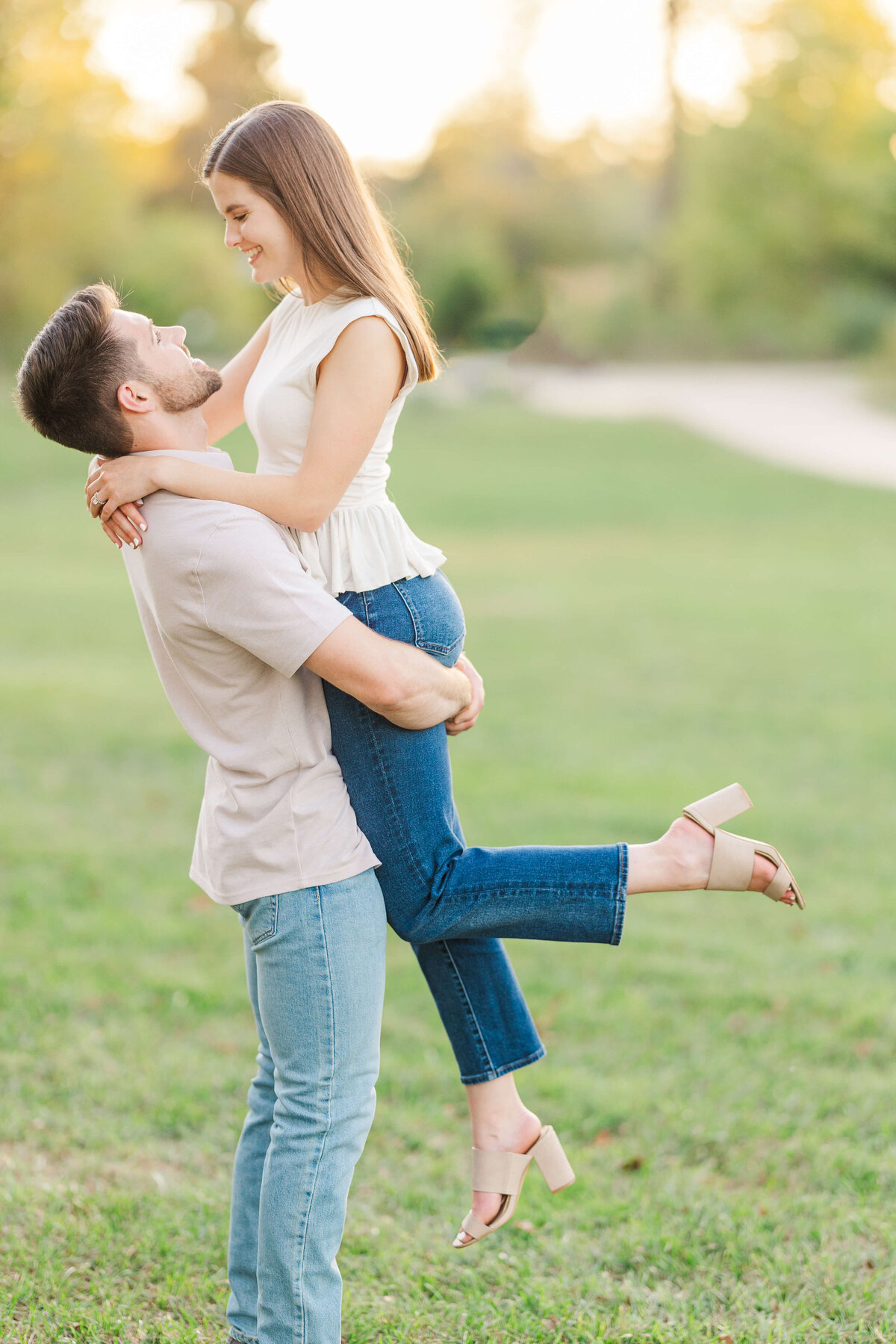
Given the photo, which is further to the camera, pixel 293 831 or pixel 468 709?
pixel 468 709

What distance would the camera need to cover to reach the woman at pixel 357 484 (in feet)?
7.07

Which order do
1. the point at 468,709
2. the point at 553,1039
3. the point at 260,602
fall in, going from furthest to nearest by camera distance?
the point at 553,1039
the point at 468,709
the point at 260,602

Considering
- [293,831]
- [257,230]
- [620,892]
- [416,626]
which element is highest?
[257,230]

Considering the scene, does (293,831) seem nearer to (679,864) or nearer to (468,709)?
(468,709)

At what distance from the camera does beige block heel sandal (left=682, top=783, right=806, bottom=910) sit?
2.22 meters

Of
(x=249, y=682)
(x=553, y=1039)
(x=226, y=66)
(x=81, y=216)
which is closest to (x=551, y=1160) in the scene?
(x=249, y=682)

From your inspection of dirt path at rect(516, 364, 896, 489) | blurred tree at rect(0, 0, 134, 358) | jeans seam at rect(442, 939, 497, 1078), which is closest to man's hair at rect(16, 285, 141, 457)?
jeans seam at rect(442, 939, 497, 1078)

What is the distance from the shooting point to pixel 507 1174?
247 cm

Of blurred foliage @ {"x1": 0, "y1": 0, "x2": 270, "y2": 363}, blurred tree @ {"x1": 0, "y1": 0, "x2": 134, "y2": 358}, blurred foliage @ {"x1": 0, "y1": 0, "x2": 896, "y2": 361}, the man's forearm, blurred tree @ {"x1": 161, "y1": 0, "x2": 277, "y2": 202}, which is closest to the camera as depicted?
the man's forearm

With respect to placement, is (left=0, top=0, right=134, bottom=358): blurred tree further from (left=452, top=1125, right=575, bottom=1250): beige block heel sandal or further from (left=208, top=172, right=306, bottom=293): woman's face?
(left=452, top=1125, right=575, bottom=1250): beige block heel sandal

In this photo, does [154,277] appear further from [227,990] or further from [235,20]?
[227,990]

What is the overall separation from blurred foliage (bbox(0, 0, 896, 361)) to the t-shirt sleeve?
27783mm

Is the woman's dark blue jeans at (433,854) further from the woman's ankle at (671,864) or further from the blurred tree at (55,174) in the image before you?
the blurred tree at (55,174)

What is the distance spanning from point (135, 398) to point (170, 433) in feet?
0.31
